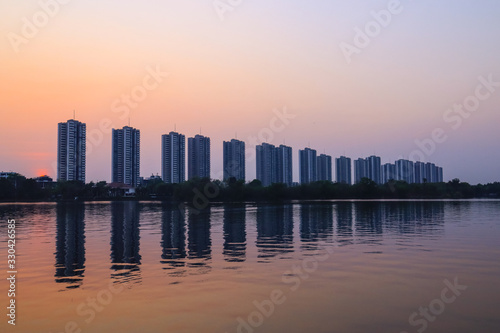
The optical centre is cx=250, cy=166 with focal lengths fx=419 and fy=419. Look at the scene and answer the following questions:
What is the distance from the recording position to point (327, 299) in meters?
14.0

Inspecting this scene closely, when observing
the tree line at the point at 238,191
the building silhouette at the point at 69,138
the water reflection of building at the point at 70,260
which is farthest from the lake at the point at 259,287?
the building silhouette at the point at 69,138

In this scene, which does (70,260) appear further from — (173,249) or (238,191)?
(238,191)

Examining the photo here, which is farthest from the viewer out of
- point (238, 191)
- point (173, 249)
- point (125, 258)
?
point (238, 191)

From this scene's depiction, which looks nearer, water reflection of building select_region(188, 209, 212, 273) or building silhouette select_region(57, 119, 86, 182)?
water reflection of building select_region(188, 209, 212, 273)

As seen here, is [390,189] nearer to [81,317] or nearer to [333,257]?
[333,257]

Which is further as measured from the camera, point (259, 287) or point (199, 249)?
point (199, 249)

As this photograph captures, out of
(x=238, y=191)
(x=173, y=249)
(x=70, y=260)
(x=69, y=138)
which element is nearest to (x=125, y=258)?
(x=70, y=260)

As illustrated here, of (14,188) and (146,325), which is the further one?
(14,188)

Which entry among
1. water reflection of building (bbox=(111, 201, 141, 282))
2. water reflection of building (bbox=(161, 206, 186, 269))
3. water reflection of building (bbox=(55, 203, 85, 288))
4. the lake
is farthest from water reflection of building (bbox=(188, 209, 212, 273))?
water reflection of building (bbox=(55, 203, 85, 288))

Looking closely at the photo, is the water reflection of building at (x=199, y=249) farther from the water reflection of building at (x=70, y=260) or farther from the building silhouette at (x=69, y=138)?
the building silhouette at (x=69, y=138)

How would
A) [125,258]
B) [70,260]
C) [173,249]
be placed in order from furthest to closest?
[173,249]
[125,258]
[70,260]

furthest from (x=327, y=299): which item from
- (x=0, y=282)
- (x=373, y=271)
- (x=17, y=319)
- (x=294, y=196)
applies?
(x=294, y=196)

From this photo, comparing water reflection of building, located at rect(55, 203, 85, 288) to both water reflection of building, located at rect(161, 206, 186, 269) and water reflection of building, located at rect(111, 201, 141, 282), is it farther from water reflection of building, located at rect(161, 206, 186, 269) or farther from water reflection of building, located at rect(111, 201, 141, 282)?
water reflection of building, located at rect(161, 206, 186, 269)

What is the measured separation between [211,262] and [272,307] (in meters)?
8.78
